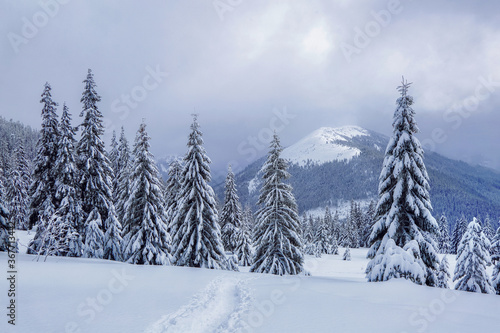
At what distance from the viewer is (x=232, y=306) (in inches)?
423

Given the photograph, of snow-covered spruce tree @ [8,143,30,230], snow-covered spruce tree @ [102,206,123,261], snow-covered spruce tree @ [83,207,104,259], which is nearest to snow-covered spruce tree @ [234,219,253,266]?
snow-covered spruce tree @ [102,206,123,261]

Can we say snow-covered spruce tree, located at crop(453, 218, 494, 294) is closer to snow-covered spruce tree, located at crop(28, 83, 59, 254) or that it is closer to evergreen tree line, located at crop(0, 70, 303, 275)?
evergreen tree line, located at crop(0, 70, 303, 275)

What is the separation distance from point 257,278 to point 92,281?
908 cm

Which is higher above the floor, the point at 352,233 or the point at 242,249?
the point at 242,249

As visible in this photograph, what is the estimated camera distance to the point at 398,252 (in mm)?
12953

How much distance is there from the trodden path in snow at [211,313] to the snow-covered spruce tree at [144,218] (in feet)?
33.0

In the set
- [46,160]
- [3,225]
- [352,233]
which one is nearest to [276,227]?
[3,225]

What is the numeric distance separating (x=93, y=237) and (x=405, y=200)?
82.8 feet

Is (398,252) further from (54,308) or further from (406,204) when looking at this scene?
(54,308)

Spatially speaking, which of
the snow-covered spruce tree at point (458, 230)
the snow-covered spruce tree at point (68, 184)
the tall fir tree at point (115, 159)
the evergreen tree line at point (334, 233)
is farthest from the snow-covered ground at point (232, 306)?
the snow-covered spruce tree at point (458, 230)

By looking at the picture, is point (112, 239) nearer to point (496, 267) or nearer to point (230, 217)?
point (230, 217)

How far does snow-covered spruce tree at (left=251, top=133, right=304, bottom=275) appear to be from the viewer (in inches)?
820

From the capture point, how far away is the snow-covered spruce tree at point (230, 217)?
35.8 metres

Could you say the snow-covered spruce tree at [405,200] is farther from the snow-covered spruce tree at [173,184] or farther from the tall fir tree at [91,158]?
the tall fir tree at [91,158]
